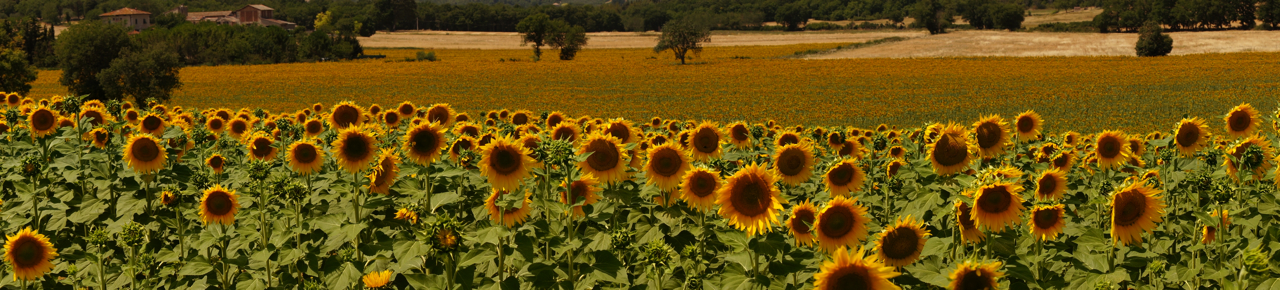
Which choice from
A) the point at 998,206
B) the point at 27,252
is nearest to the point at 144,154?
the point at 27,252

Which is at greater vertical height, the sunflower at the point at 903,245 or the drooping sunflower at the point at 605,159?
the drooping sunflower at the point at 605,159

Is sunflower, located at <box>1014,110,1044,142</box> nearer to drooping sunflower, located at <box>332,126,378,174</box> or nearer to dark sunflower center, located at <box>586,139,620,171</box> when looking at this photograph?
dark sunflower center, located at <box>586,139,620,171</box>

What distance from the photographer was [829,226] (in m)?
4.00

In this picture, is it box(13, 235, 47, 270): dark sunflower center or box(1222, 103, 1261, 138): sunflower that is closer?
box(13, 235, 47, 270): dark sunflower center

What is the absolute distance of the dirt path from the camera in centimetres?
7962

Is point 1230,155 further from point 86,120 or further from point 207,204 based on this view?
point 86,120

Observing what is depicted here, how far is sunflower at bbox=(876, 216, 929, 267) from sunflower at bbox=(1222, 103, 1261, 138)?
17.7ft

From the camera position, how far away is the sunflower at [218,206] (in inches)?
209

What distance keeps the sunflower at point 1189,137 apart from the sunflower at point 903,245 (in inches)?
169

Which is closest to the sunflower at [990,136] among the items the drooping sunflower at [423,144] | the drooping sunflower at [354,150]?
the drooping sunflower at [423,144]

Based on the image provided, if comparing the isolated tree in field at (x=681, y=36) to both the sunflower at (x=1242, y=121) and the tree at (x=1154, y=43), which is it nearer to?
the tree at (x=1154, y=43)

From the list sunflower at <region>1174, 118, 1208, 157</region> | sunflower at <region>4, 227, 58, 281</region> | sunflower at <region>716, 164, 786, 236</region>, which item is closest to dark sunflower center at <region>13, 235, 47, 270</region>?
sunflower at <region>4, 227, 58, 281</region>

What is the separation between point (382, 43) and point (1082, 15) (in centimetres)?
14834

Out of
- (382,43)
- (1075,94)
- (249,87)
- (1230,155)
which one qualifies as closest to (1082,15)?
(382,43)
